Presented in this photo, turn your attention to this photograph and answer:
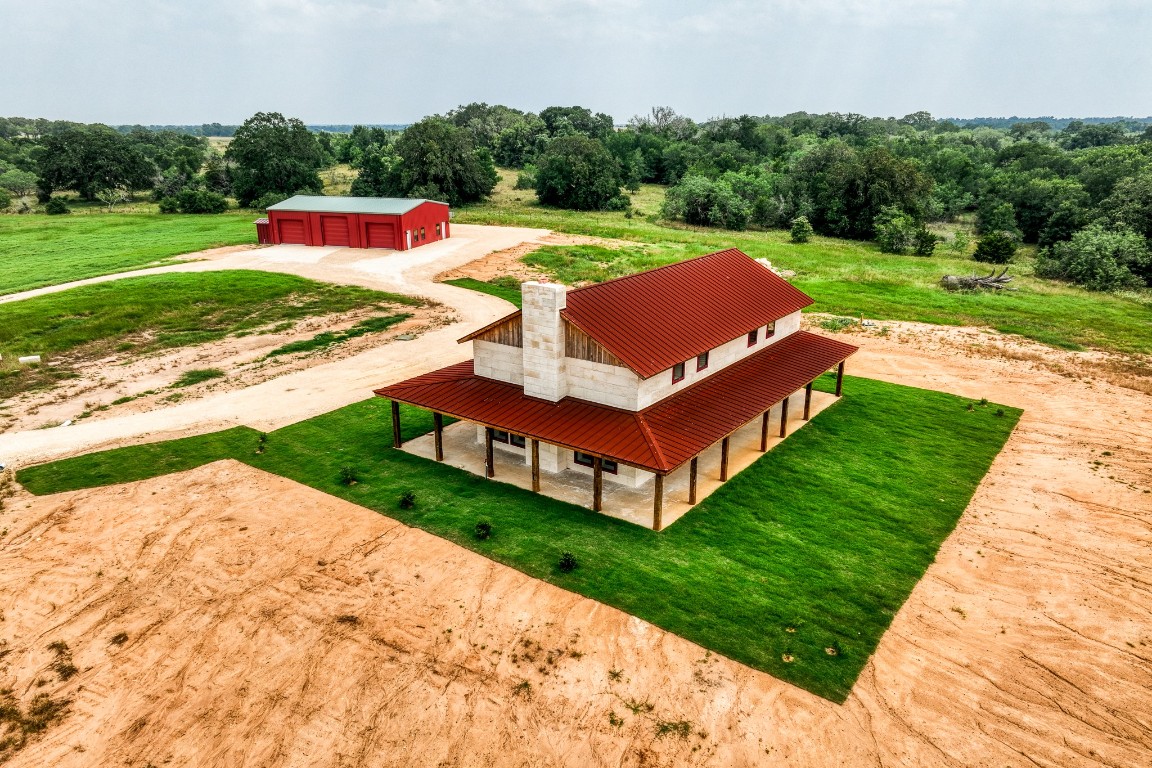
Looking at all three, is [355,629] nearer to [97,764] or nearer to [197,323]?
[97,764]

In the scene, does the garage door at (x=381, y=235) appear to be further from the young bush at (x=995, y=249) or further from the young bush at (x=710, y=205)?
the young bush at (x=995, y=249)

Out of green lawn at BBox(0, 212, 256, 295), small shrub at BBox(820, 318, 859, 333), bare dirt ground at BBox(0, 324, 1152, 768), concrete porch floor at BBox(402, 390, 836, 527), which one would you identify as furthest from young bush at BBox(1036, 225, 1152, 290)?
green lawn at BBox(0, 212, 256, 295)

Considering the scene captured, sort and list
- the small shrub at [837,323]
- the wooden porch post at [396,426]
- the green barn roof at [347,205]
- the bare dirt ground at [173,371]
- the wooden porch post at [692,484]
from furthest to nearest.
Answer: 1. the green barn roof at [347,205]
2. the small shrub at [837,323]
3. the bare dirt ground at [173,371]
4. the wooden porch post at [396,426]
5. the wooden porch post at [692,484]

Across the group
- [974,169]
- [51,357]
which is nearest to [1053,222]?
[974,169]

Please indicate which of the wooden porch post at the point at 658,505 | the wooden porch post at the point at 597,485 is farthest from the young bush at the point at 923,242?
the wooden porch post at the point at 597,485

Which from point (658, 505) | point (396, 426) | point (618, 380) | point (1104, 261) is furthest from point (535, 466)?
point (1104, 261)

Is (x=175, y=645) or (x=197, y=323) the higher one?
(x=197, y=323)
